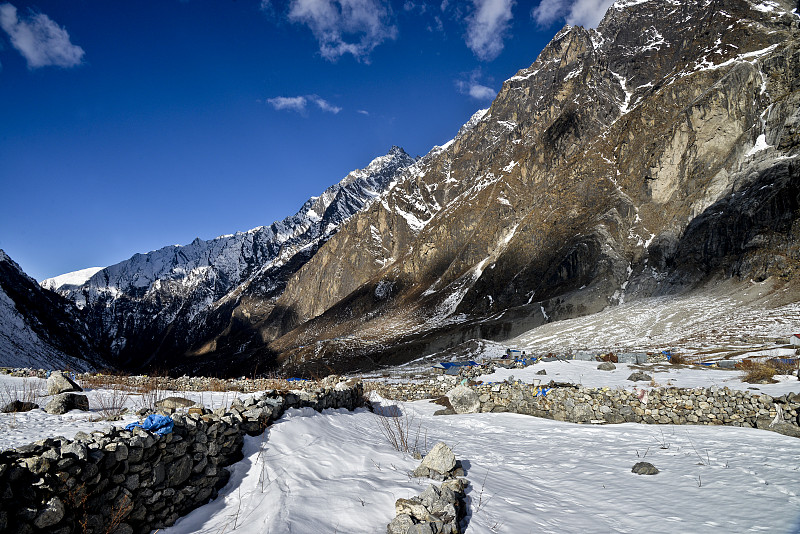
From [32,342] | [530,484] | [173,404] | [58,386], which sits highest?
[32,342]

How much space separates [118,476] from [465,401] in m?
11.9

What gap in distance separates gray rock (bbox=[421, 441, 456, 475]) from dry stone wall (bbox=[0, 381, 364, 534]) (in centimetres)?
317

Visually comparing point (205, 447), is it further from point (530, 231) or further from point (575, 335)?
point (530, 231)

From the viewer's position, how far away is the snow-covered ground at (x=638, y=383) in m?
12.3

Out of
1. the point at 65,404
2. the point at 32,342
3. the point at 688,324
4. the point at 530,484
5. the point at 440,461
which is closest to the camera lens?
the point at 65,404

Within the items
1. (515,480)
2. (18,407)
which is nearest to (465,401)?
(515,480)

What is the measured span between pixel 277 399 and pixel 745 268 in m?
66.4

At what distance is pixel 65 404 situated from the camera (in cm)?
635

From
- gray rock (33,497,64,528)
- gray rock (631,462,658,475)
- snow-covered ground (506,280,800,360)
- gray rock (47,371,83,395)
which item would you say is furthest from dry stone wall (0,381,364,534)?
snow-covered ground (506,280,800,360)

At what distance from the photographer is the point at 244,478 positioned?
217 inches

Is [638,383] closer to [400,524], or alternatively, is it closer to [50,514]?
[400,524]

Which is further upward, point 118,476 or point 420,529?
point 118,476

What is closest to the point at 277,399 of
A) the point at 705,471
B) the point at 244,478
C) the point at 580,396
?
the point at 244,478

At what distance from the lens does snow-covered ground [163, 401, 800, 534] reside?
498cm
